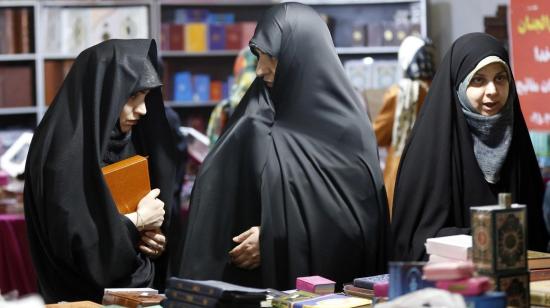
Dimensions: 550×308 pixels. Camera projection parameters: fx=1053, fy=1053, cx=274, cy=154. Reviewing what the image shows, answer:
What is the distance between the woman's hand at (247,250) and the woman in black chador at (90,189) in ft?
0.91

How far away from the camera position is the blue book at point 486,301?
7.09ft

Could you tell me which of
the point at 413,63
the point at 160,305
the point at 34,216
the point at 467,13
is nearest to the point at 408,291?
the point at 160,305

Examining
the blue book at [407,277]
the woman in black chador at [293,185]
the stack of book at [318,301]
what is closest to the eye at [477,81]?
the woman in black chador at [293,185]

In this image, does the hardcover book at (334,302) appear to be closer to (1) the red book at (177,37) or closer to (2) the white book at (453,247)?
(2) the white book at (453,247)

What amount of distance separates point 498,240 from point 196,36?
6.40 meters

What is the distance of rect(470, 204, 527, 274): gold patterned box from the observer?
7.61ft

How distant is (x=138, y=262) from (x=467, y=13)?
5.08 metres

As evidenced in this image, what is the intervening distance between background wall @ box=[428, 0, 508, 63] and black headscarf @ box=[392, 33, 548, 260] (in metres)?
4.05

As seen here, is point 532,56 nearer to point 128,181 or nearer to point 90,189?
point 128,181

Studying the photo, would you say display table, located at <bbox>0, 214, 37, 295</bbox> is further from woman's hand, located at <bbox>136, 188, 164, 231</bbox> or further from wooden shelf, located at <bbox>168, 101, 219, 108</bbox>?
wooden shelf, located at <bbox>168, 101, 219, 108</bbox>

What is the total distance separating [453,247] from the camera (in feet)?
8.50

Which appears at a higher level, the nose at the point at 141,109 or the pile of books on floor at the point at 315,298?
the nose at the point at 141,109

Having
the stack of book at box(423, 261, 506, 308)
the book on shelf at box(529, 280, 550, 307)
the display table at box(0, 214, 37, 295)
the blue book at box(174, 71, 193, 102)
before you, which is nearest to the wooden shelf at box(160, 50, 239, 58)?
the blue book at box(174, 71, 193, 102)

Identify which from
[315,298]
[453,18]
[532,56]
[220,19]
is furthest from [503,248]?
[220,19]
